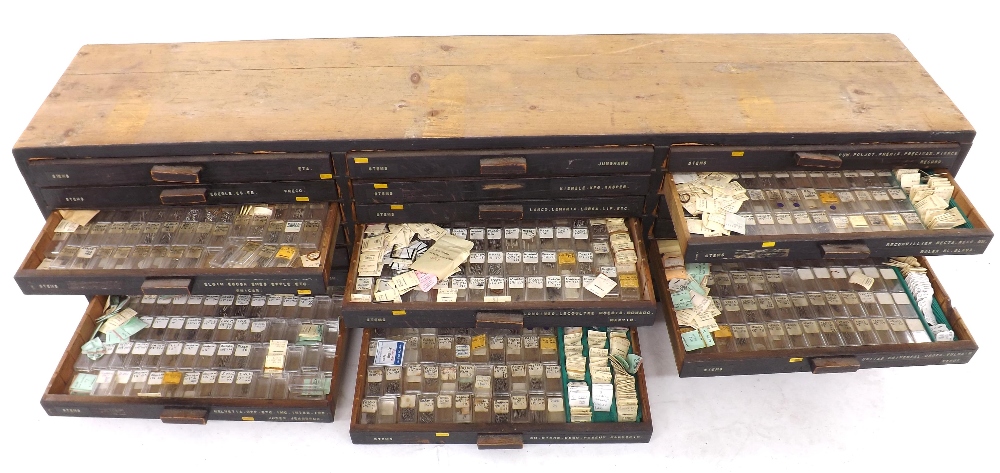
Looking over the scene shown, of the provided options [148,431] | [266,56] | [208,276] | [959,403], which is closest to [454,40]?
[266,56]

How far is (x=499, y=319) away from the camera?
2699mm

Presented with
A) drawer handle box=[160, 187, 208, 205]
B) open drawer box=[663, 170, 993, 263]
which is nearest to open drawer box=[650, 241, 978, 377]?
open drawer box=[663, 170, 993, 263]

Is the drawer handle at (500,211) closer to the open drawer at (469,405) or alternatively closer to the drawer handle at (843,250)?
the open drawer at (469,405)

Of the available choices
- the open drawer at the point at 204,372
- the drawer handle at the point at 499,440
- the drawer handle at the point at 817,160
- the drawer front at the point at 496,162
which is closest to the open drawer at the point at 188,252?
the drawer front at the point at 496,162

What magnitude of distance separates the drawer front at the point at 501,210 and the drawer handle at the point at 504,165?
0.79ft

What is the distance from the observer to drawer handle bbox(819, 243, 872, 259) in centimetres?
262

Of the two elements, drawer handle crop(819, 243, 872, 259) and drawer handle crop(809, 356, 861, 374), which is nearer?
drawer handle crop(819, 243, 872, 259)

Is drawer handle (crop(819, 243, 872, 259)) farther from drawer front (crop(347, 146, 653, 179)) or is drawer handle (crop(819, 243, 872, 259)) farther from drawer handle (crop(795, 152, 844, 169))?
drawer front (crop(347, 146, 653, 179))

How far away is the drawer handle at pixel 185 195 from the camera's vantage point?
274 cm

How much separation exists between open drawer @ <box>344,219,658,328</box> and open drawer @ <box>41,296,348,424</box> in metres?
0.49

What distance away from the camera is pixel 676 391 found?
10.7 ft

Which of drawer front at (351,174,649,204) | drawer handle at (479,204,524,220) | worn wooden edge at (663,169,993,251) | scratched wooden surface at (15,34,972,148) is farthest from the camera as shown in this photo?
drawer handle at (479,204,524,220)

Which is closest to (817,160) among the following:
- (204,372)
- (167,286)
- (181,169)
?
(181,169)

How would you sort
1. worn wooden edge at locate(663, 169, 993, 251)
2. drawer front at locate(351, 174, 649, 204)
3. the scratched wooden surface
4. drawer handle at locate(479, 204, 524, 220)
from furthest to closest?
drawer handle at locate(479, 204, 524, 220) → drawer front at locate(351, 174, 649, 204) → the scratched wooden surface → worn wooden edge at locate(663, 169, 993, 251)
